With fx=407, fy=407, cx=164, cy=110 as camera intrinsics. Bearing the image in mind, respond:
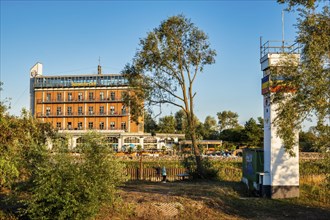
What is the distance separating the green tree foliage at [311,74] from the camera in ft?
51.2

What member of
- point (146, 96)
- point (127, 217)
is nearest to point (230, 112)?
point (146, 96)

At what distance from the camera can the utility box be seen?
23.5m

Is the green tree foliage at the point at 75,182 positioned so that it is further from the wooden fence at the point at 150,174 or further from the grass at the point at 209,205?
the wooden fence at the point at 150,174

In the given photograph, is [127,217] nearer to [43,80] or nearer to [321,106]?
[321,106]

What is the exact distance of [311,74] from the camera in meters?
15.8

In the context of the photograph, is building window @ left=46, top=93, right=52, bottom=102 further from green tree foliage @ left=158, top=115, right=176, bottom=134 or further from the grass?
the grass

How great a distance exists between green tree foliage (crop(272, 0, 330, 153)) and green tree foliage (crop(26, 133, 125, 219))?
798 centimetres

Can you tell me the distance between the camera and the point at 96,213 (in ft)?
54.4

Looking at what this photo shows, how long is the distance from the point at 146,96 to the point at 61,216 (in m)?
16.6

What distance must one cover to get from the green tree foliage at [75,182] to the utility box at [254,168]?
9634 millimetres

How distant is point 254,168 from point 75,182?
12.1m

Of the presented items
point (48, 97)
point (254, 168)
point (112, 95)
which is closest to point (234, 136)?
point (112, 95)

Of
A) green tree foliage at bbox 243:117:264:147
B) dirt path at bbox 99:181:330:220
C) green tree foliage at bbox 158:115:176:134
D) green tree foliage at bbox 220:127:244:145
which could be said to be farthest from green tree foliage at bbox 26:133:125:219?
green tree foliage at bbox 158:115:176:134

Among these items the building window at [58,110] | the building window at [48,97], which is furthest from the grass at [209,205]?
the building window at [48,97]
